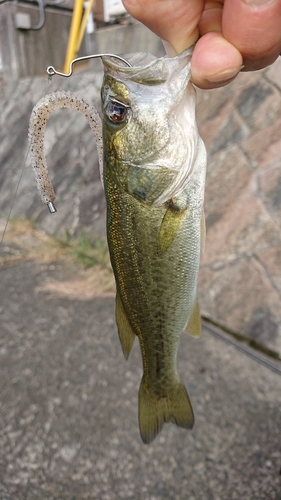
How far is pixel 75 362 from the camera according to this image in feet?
9.66

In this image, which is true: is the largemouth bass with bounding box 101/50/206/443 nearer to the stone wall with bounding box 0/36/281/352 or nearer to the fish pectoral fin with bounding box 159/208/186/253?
A: the fish pectoral fin with bounding box 159/208/186/253

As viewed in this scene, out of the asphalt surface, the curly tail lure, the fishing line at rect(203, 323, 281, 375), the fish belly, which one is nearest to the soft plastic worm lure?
the curly tail lure

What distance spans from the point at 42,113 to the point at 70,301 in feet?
8.72

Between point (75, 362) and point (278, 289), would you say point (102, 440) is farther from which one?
point (278, 289)

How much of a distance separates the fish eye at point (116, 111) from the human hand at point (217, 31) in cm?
22

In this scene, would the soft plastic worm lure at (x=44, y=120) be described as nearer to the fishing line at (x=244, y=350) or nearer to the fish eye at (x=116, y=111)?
the fish eye at (x=116, y=111)

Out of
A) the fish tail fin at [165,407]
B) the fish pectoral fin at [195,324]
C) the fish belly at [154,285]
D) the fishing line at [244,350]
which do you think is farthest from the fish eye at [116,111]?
the fishing line at [244,350]

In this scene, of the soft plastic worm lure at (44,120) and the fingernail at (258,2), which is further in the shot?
the soft plastic worm lure at (44,120)

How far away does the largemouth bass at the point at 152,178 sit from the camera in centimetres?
112

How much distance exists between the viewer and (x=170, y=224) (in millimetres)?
1180

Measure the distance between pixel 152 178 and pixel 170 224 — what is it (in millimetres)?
144

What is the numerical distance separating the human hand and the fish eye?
8.6 inches

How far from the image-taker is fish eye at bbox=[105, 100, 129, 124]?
1.15 meters

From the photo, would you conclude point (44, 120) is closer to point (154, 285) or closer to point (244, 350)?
point (154, 285)
